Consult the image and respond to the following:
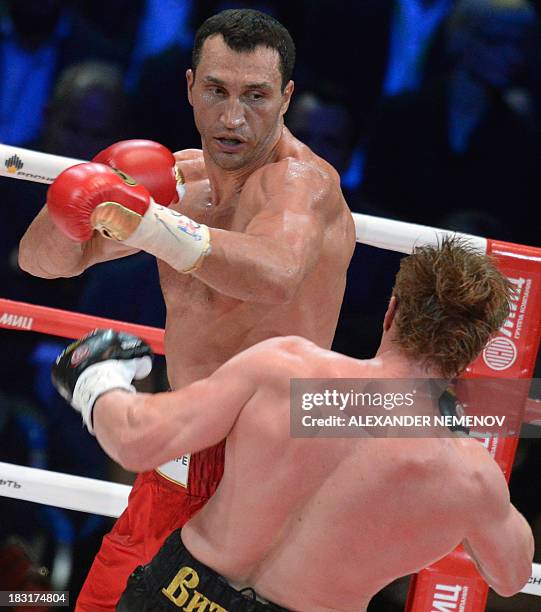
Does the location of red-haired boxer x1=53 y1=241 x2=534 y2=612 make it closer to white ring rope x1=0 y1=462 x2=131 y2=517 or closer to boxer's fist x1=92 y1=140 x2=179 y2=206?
boxer's fist x1=92 y1=140 x2=179 y2=206

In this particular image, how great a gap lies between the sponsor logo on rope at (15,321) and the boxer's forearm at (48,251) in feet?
0.96

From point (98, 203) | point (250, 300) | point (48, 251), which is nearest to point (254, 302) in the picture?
point (250, 300)

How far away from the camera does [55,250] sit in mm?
1954

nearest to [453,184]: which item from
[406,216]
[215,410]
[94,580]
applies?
[406,216]

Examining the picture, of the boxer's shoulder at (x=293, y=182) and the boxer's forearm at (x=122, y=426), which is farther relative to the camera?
the boxer's shoulder at (x=293, y=182)

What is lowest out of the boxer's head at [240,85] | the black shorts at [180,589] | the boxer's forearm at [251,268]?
the black shorts at [180,589]

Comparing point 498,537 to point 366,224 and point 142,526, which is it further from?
point 366,224

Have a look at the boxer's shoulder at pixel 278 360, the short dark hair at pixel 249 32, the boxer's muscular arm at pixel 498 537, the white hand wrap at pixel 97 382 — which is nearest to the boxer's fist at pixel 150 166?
the short dark hair at pixel 249 32

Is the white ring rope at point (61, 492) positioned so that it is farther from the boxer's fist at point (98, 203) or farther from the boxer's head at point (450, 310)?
the boxer's head at point (450, 310)

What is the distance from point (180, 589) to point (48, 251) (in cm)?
80

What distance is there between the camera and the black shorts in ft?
4.66

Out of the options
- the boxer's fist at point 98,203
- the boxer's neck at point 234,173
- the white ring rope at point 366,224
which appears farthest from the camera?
the white ring rope at point 366,224

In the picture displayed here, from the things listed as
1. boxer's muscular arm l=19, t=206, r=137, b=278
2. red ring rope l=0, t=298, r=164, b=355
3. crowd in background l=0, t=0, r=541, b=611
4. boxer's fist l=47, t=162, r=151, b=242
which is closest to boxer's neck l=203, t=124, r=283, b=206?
boxer's muscular arm l=19, t=206, r=137, b=278

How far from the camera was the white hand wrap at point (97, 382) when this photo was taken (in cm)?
140
